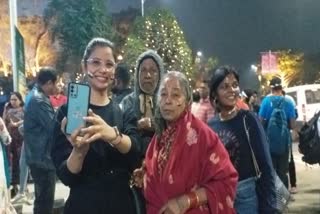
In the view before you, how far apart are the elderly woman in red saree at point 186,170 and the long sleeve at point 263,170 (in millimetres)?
941

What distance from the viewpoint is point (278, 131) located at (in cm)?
871

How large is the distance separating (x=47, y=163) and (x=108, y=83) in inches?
145

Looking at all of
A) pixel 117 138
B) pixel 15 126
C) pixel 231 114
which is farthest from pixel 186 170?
pixel 15 126

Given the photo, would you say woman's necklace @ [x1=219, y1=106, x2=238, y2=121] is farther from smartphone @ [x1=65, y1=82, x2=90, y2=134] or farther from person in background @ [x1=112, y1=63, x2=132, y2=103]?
smartphone @ [x1=65, y1=82, x2=90, y2=134]

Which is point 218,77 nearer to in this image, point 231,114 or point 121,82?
point 231,114

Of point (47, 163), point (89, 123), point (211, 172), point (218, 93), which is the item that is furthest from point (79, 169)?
point (47, 163)

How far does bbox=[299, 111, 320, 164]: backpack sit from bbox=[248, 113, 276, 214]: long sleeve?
4.05m

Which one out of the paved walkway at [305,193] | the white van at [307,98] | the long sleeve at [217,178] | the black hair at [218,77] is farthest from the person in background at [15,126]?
the white van at [307,98]

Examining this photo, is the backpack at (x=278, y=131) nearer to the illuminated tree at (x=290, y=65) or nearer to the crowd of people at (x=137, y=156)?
the crowd of people at (x=137, y=156)

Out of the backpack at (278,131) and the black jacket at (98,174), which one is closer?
the black jacket at (98,174)

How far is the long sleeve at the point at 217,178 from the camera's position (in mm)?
2943

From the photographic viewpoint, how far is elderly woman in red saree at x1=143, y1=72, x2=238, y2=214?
294 centimetres

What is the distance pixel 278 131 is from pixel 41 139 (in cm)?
363

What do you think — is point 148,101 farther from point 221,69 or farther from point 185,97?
point 185,97
